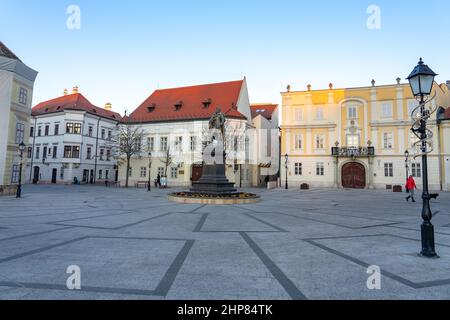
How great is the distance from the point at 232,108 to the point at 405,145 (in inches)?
909

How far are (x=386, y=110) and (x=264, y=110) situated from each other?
22.4 meters

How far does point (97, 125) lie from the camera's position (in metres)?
45.1

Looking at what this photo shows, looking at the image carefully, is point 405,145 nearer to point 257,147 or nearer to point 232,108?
point 257,147

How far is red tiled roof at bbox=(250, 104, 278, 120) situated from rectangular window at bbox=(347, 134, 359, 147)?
1779 centimetres

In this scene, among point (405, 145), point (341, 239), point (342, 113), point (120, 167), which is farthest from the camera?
point (120, 167)

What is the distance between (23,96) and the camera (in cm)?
2100

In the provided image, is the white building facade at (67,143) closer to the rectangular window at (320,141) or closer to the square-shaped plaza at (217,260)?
the rectangular window at (320,141)

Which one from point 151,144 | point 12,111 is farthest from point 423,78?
point 151,144

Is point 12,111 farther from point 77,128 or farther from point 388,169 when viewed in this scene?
point 388,169

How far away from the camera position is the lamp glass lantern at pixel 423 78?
6086mm

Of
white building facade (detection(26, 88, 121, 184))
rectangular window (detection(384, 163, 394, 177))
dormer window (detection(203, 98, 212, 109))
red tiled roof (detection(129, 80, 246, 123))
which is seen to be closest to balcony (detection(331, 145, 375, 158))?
rectangular window (detection(384, 163, 394, 177))

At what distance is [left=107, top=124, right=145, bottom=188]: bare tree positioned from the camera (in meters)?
37.1
